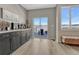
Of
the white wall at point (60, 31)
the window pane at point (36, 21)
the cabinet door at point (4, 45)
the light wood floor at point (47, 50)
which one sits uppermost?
the window pane at point (36, 21)

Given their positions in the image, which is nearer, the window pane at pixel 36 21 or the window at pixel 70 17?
the window at pixel 70 17

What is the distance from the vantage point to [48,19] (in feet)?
24.2

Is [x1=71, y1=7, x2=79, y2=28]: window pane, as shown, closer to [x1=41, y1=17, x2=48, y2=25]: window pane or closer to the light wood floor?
[x1=41, y1=17, x2=48, y2=25]: window pane

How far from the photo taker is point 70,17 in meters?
7.39

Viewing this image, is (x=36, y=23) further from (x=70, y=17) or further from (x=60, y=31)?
(x=70, y=17)

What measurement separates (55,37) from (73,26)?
119cm

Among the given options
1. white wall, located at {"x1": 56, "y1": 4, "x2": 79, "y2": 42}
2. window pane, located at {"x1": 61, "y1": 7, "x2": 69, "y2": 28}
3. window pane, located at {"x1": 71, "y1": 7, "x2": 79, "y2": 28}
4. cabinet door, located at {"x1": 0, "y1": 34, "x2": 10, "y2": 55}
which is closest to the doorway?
white wall, located at {"x1": 56, "y1": 4, "x2": 79, "y2": 42}

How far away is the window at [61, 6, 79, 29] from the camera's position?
7.23 meters

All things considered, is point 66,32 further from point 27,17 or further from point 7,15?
point 7,15

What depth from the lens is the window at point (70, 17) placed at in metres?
7.23

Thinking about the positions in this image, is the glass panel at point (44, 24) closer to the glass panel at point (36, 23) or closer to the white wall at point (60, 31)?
the glass panel at point (36, 23)

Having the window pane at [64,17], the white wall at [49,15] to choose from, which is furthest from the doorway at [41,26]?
the window pane at [64,17]

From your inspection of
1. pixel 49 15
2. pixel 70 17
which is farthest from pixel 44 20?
pixel 70 17
